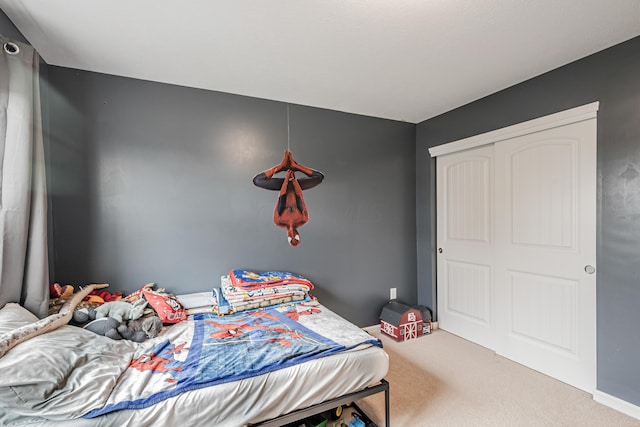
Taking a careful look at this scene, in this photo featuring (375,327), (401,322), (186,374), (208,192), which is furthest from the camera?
(375,327)

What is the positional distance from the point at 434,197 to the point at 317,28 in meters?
2.33

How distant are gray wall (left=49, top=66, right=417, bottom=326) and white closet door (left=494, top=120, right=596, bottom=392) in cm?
110

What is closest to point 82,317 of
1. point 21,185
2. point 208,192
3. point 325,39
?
point 21,185

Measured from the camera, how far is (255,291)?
2.46m

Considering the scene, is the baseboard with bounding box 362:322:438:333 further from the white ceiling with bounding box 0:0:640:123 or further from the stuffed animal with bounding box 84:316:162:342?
the white ceiling with bounding box 0:0:640:123

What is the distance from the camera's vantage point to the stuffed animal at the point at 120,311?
1944 millimetres

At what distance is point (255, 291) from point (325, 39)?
188 centimetres

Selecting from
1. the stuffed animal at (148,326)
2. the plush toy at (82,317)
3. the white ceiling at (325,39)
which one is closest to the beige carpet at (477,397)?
the stuffed animal at (148,326)

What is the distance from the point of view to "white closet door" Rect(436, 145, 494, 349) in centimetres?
300

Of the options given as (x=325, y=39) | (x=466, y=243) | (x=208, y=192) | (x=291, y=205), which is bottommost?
(x=466, y=243)

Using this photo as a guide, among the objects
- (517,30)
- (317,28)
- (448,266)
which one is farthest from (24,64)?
(448,266)

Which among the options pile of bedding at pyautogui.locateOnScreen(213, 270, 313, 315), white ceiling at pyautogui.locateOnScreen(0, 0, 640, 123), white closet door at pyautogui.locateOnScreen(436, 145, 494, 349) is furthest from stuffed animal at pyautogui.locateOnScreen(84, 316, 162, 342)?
white closet door at pyautogui.locateOnScreen(436, 145, 494, 349)

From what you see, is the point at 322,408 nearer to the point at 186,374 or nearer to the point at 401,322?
the point at 186,374

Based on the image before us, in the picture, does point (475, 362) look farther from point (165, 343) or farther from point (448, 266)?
point (165, 343)
